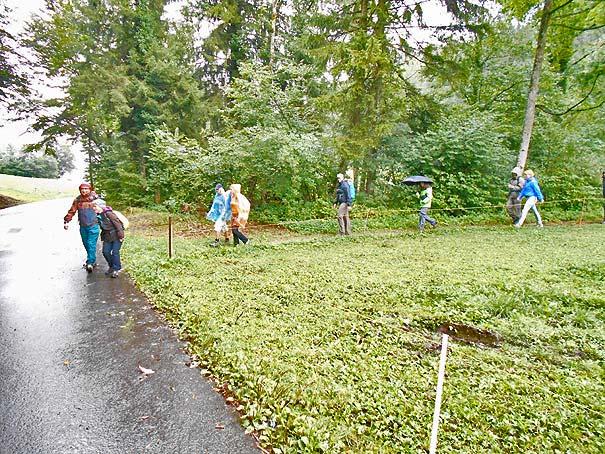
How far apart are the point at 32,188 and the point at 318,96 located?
2810 cm

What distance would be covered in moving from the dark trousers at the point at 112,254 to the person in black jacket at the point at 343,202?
599 cm

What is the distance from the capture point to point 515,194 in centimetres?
1134

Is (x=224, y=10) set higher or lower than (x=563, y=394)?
higher

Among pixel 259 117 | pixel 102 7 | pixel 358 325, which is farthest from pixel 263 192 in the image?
pixel 102 7

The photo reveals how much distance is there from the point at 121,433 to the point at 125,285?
3830mm

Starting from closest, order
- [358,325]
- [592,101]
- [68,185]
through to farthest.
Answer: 1. [358,325]
2. [592,101]
3. [68,185]

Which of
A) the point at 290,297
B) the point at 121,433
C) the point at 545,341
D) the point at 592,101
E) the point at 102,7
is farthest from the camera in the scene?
the point at 102,7

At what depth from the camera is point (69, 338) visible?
12.7 feet

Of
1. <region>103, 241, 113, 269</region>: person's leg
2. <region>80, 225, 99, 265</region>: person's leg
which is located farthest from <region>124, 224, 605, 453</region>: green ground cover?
<region>80, 225, 99, 265</region>: person's leg

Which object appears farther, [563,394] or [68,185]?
[68,185]

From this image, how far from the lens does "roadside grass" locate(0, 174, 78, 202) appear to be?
2527 centimetres

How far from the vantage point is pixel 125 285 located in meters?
5.80

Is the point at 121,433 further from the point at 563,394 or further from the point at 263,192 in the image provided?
the point at 263,192

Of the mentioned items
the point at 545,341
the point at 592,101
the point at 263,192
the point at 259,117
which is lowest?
the point at 545,341
